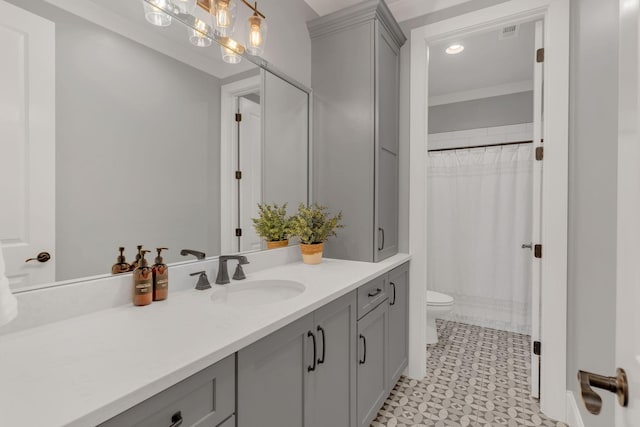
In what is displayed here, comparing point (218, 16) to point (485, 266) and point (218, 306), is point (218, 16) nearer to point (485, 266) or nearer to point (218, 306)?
point (218, 306)

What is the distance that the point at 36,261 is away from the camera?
95 centimetres

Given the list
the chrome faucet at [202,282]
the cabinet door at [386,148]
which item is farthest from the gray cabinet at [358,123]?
the chrome faucet at [202,282]

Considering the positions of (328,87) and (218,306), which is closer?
(218,306)

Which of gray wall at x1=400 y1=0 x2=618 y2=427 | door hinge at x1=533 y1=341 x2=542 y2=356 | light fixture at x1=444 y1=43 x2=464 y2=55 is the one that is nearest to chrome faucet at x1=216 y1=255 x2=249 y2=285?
gray wall at x1=400 y1=0 x2=618 y2=427

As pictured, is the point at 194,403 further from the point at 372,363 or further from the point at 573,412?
the point at 573,412

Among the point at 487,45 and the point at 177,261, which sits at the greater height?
the point at 487,45

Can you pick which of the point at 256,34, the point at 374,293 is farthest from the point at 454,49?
the point at 374,293

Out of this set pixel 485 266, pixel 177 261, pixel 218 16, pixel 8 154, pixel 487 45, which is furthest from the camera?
pixel 485 266

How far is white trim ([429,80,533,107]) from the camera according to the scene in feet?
11.0

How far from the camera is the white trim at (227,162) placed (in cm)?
156

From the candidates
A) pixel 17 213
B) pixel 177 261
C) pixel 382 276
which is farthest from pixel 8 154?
pixel 382 276

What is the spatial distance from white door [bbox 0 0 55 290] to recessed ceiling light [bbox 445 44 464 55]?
2771 mm

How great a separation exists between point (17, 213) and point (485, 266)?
3.57 meters

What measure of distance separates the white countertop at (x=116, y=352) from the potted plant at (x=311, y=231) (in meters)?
0.68
